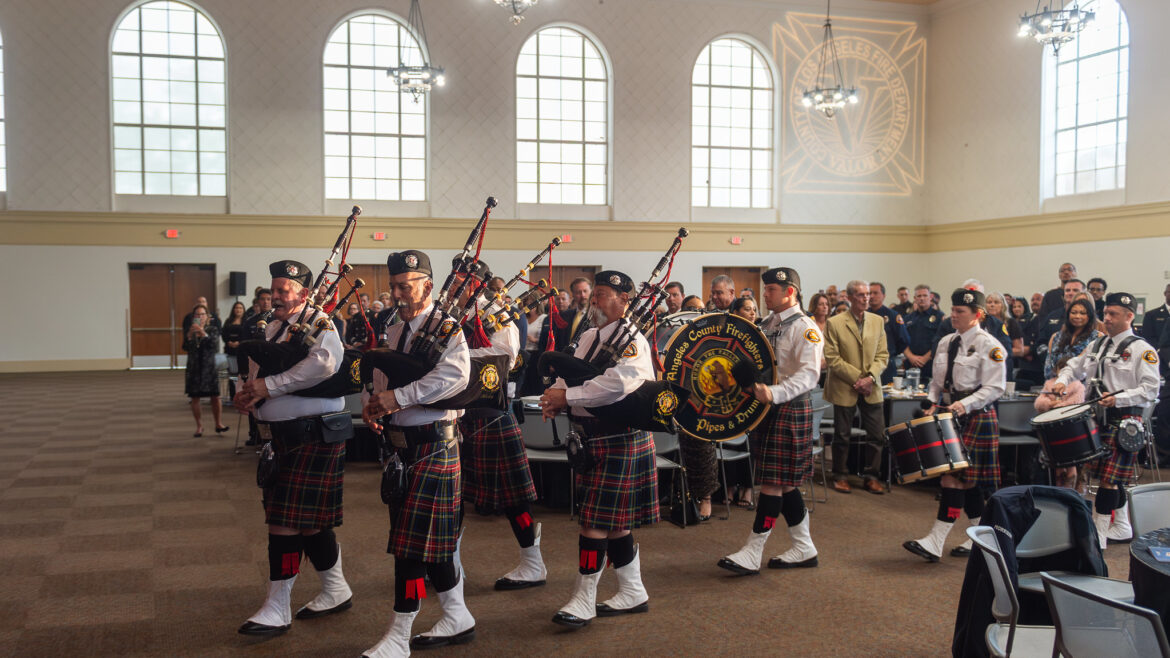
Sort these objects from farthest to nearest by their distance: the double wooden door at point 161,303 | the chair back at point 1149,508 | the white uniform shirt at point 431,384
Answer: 1. the double wooden door at point 161,303
2. the white uniform shirt at point 431,384
3. the chair back at point 1149,508

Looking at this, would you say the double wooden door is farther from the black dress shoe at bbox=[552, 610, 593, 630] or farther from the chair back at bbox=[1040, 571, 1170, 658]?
the chair back at bbox=[1040, 571, 1170, 658]

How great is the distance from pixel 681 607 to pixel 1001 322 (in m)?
4.88

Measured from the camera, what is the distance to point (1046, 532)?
282cm

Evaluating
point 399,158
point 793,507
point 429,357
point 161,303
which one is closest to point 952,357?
point 793,507

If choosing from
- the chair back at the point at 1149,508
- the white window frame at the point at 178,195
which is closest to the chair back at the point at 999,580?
the chair back at the point at 1149,508

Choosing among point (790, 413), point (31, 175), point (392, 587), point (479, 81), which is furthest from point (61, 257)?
point (790, 413)

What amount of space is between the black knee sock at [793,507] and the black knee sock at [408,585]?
1.84 m

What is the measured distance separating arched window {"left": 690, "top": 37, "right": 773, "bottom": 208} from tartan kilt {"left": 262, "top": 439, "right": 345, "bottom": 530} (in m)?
13.0

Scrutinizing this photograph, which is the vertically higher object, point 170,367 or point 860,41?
point 860,41

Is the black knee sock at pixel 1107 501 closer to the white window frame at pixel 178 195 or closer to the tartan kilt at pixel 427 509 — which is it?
the tartan kilt at pixel 427 509

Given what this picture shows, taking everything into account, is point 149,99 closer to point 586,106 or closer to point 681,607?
point 586,106

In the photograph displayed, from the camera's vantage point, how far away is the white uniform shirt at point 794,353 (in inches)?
151

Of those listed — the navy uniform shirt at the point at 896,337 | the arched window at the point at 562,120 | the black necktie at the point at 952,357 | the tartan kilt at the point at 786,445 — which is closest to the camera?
the tartan kilt at the point at 786,445

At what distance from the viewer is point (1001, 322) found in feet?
23.7
